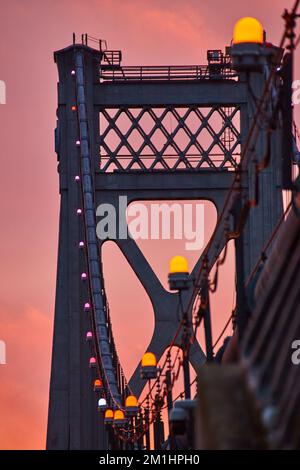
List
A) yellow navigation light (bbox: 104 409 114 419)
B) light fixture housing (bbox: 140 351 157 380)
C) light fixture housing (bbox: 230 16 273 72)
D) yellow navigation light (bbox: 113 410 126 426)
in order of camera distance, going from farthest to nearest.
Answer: yellow navigation light (bbox: 104 409 114 419), yellow navigation light (bbox: 113 410 126 426), light fixture housing (bbox: 140 351 157 380), light fixture housing (bbox: 230 16 273 72)

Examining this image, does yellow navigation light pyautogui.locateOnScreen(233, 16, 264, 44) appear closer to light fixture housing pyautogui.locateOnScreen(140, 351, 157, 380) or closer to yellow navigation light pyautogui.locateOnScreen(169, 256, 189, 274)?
yellow navigation light pyautogui.locateOnScreen(169, 256, 189, 274)

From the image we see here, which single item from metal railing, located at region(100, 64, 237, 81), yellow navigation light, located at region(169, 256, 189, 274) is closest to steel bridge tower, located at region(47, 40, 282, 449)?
metal railing, located at region(100, 64, 237, 81)

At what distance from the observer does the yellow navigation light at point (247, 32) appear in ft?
83.4

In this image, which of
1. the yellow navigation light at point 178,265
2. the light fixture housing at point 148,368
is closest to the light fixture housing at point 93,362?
the light fixture housing at point 148,368

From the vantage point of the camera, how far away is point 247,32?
25.5 meters

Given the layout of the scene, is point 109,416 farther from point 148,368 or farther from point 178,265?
point 178,265

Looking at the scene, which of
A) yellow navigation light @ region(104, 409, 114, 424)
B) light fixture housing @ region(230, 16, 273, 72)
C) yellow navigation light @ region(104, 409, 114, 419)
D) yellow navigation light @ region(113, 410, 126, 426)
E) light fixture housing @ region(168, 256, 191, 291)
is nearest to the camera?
light fixture housing @ region(230, 16, 273, 72)

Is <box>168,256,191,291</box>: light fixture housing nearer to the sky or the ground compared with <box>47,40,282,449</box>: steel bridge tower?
nearer to the ground

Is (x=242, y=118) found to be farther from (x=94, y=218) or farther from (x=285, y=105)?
(x=285, y=105)

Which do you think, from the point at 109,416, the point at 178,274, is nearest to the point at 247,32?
the point at 178,274

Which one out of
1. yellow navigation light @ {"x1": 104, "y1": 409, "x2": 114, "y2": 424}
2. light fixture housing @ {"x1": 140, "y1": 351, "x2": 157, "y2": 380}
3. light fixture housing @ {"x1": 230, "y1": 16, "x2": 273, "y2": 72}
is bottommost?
light fixture housing @ {"x1": 230, "y1": 16, "x2": 273, "y2": 72}

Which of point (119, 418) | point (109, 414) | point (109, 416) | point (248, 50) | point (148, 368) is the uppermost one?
point (109, 414)

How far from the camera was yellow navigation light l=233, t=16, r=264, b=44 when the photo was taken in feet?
83.4

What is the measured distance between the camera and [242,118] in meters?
92.9
